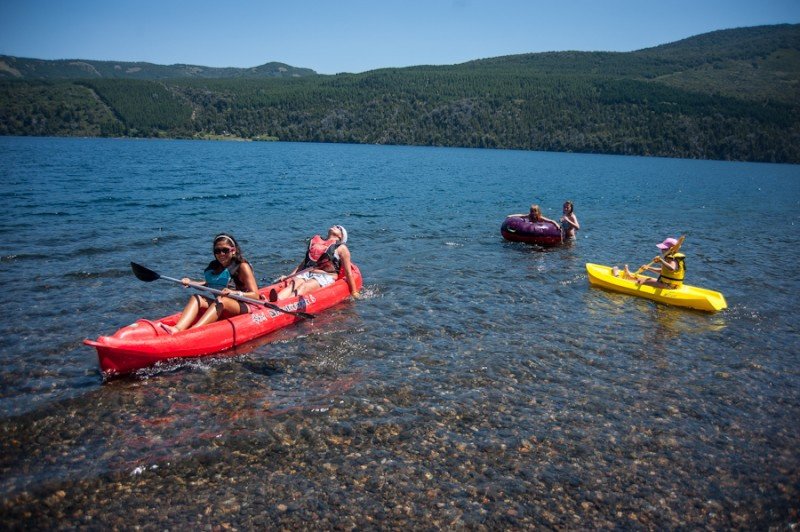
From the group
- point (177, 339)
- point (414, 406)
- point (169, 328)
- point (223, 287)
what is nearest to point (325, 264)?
point (223, 287)

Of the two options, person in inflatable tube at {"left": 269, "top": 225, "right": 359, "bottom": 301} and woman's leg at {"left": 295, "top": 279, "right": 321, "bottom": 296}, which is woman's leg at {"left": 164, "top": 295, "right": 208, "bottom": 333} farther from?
person in inflatable tube at {"left": 269, "top": 225, "right": 359, "bottom": 301}

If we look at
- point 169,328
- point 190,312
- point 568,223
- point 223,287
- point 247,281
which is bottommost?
point 169,328

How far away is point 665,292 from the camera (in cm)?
1408

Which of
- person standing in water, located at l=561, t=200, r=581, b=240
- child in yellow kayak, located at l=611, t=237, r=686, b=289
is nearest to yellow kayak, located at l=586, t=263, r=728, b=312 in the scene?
child in yellow kayak, located at l=611, t=237, r=686, b=289

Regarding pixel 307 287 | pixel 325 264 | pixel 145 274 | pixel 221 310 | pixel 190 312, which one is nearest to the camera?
pixel 190 312

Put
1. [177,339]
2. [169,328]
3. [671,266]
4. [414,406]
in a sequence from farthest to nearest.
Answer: [671,266], [169,328], [177,339], [414,406]

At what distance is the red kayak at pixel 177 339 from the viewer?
27.5 feet

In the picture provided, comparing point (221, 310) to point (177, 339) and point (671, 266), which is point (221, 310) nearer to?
A: point (177, 339)

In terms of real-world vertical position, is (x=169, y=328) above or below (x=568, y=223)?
below

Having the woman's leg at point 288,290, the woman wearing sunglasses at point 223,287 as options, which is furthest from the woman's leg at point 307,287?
the woman wearing sunglasses at point 223,287

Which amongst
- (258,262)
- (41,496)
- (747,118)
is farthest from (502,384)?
(747,118)

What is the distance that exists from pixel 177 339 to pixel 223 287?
1.44 m

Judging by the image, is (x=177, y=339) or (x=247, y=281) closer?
(x=177, y=339)

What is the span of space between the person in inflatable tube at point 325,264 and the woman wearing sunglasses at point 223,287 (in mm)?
2306
